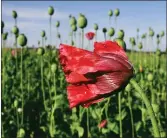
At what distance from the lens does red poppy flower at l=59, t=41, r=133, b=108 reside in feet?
2.92

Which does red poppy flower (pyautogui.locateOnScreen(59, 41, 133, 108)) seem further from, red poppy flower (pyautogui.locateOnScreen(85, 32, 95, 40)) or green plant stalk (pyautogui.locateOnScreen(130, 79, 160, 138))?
red poppy flower (pyautogui.locateOnScreen(85, 32, 95, 40))

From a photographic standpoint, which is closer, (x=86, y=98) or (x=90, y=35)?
(x=86, y=98)

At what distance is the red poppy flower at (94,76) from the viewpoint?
0.89m

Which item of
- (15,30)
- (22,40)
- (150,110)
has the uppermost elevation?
(15,30)

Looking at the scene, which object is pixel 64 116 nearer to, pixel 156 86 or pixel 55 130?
pixel 55 130

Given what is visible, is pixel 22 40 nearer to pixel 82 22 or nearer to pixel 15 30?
pixel 82 22

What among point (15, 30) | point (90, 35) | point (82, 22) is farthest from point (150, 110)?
point (90, 35)

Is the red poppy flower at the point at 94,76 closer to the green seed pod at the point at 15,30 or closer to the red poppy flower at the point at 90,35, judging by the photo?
the green seed pod at the point at 15,30

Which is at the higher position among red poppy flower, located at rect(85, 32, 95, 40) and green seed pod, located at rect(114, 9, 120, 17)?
green seed pod, located at rect(114, 9, 120, 17)

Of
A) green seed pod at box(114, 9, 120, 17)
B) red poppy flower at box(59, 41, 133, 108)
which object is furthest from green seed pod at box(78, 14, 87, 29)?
red poppy flower at box(59, 41, 133, 108)

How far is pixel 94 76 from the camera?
0.91 metres

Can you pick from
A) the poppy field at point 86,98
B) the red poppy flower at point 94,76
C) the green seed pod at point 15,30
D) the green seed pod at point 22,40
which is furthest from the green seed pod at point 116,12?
the red poppy flower at point 94,76

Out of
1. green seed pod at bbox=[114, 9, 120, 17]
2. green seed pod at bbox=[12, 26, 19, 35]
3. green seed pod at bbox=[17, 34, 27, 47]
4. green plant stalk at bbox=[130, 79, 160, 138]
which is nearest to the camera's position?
green plant stalk at bbox=[130, 79, 160, 138]

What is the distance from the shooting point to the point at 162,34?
17.8 feet
